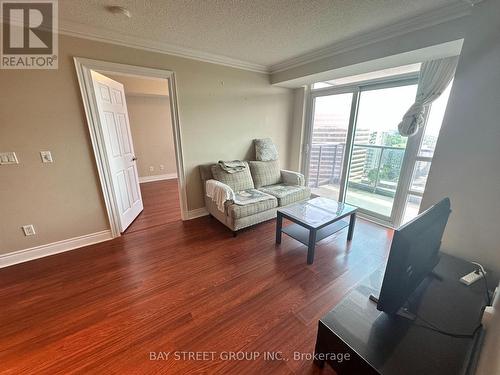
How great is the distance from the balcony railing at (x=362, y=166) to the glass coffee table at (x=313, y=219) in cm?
106

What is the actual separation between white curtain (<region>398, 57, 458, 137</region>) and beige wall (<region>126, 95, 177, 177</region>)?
5.05 m

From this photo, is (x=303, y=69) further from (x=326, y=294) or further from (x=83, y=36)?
(x=326, y=294)

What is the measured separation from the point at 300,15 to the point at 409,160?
2.21 metres

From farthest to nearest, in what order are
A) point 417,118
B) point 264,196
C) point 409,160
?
point 264,196 < point 409,160 < point 417,118

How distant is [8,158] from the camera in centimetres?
192

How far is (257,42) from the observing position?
7.90 ft

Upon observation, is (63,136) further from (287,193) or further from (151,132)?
(151,132)

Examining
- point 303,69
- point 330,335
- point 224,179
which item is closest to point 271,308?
point 330,335

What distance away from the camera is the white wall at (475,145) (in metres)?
1.46

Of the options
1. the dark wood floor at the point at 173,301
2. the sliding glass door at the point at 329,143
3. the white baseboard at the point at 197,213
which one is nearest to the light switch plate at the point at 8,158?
the dark wood floor at the point at 173,301

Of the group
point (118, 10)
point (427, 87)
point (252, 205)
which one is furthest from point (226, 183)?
point (427, 87)

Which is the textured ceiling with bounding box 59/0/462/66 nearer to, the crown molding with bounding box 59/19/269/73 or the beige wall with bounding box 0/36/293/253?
the crown molding with bounding box 59/19/269/73

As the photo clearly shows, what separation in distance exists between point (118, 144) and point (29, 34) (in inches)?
48.9

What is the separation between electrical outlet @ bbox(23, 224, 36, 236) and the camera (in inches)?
83.0
